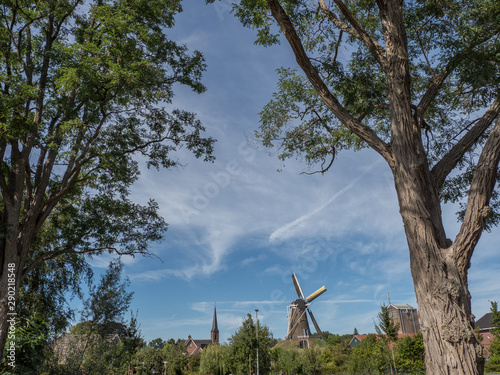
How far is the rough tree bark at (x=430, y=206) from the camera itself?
429 cm

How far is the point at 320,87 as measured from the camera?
631cm

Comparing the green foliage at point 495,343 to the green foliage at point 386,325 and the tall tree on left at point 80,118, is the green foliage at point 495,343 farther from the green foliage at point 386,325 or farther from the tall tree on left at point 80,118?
the tall tree on left at point 80,118

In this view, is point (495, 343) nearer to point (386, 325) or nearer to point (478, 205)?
point (386, 325)

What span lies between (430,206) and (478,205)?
2.00 ft

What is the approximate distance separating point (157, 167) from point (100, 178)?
2241mm

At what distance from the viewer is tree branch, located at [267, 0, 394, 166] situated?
5.83m

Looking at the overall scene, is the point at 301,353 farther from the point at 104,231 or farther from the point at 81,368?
the point at 104,231

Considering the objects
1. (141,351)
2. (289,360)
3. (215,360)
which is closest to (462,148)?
(141,351)

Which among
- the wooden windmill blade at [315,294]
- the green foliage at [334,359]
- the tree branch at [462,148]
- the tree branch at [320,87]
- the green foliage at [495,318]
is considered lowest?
the green foliage at [334,359]

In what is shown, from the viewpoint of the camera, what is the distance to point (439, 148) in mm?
9188

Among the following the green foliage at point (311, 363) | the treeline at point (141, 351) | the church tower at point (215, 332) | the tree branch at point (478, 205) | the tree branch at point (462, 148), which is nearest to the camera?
the tree branch at point (478, 205)

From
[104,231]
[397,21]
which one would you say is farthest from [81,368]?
[397,21]

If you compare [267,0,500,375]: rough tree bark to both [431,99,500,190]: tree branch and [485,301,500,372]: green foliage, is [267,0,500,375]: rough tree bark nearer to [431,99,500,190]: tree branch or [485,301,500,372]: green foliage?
[431,99,500,190]: tree branch

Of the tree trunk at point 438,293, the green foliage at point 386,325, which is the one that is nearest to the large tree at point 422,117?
the tree trunk at point 438,293
